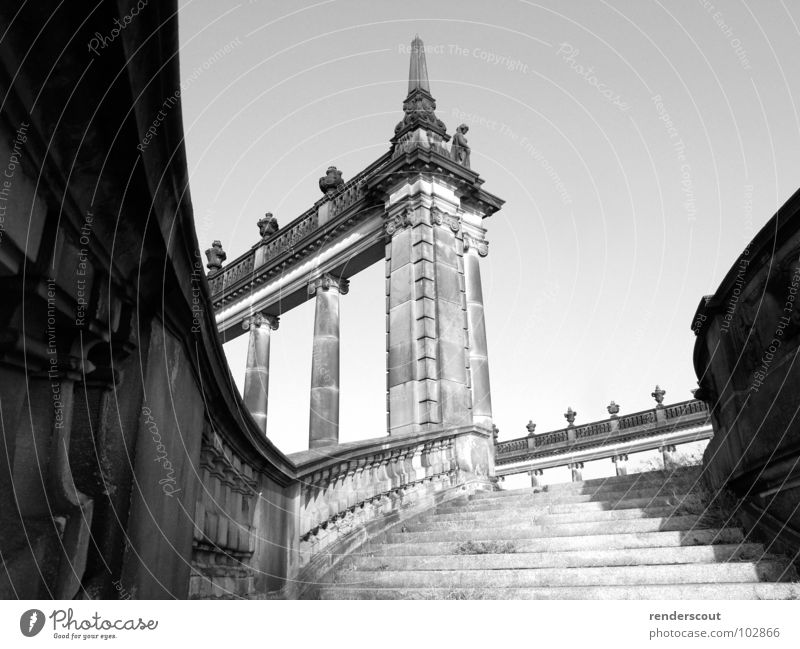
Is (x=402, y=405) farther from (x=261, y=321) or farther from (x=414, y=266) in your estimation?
(x=261, y=321)

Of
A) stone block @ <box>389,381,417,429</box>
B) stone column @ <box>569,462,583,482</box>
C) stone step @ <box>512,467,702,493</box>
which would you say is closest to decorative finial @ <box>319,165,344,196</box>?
stone block @ <box>389,381,417,429</box>

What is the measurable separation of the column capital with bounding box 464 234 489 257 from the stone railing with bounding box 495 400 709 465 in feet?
61.2

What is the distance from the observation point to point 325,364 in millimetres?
13961

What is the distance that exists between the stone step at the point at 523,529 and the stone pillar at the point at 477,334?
169 inches

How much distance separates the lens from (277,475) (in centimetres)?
491

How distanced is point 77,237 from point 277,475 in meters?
3.48

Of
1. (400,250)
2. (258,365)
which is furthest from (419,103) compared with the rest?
(258,365)

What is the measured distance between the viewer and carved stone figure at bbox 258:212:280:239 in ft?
66.5

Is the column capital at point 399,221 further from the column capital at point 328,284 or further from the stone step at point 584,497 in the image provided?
the stone step at point 584,497

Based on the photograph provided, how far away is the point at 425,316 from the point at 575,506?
5521 mm

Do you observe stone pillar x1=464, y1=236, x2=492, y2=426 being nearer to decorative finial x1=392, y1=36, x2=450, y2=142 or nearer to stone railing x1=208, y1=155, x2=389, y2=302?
decorative finial x1=392, y1=36, x2=450, y2=142

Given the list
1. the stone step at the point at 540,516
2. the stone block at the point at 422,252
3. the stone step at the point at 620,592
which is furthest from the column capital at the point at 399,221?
the stone step at the point at 620,592
